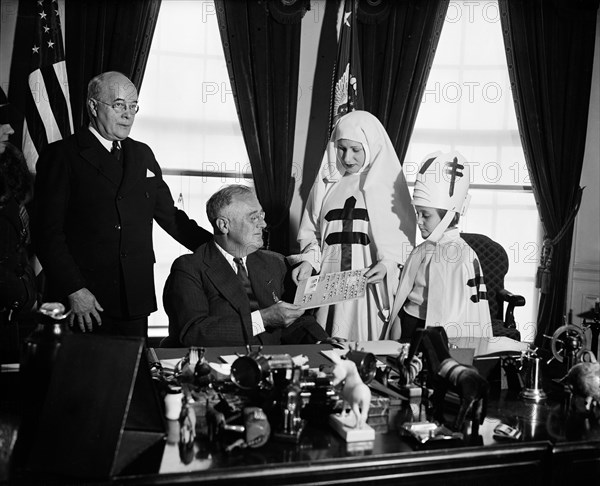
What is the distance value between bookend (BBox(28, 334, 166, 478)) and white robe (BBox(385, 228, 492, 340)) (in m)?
2.20

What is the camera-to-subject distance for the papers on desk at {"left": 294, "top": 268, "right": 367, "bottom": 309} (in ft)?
10.6

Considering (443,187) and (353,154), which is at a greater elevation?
(353,154)

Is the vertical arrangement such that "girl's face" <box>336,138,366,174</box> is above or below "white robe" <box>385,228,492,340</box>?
above

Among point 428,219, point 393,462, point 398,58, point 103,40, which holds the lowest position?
point 393,462

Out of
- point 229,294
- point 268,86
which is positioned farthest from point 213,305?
point 268,86

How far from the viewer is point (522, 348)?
2.49 meters

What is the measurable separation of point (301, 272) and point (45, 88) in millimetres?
2170

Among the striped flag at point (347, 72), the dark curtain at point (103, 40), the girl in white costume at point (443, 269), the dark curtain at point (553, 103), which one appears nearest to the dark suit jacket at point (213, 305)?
the girl in white costume at point (443, 269)

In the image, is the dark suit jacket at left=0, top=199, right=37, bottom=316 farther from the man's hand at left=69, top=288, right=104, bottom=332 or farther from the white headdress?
the white headdress

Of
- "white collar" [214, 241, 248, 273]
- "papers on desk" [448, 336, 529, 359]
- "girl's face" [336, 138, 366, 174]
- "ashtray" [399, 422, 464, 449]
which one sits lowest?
"ashtray" [399, 422, 464, 449]

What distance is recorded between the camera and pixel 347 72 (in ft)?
16.0

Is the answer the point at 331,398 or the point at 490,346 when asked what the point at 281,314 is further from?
the point at 331,398

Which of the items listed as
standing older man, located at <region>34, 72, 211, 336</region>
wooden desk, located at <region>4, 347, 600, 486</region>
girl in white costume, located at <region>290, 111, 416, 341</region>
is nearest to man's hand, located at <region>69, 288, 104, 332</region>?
standing older man, located at <region>34, 72, 211, 336</region>

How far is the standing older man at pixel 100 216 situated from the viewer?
311 cm
